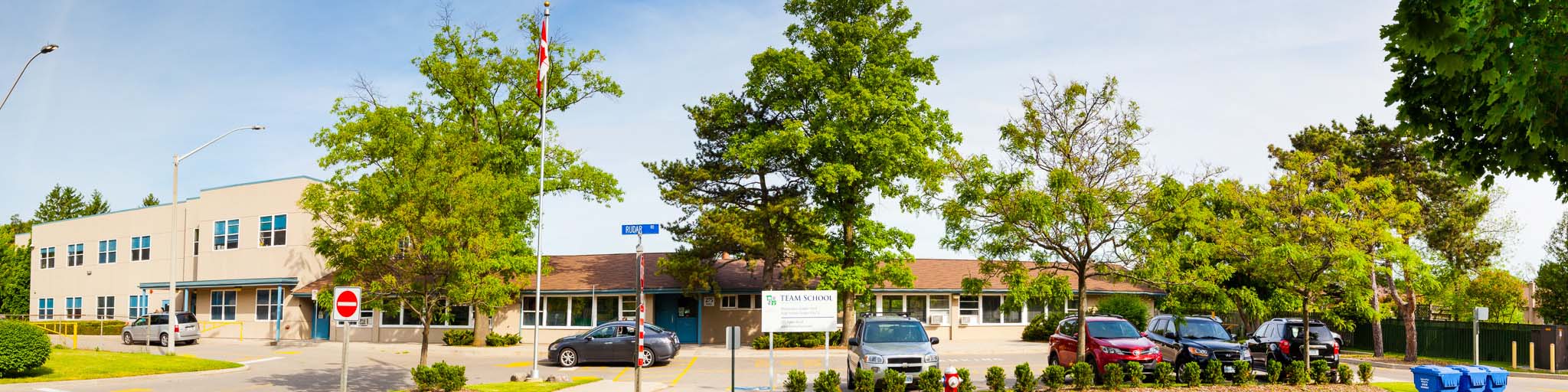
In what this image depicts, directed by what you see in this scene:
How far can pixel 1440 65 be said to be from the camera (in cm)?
740

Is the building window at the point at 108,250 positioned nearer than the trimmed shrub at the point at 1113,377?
No

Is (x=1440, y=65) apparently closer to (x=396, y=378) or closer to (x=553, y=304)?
(x=396, y=378)

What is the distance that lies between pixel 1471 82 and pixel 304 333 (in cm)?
4204

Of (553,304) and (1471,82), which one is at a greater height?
(1471,82)

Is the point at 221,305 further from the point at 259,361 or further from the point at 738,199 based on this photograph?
the point at 738,199

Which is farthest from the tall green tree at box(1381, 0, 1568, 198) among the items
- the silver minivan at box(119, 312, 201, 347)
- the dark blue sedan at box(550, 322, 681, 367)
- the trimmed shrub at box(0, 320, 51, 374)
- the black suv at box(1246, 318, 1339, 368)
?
the silver minivan at box(119, 312, 201, 347)

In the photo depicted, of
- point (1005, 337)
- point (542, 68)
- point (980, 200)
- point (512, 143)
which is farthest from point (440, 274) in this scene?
point (1005, 337)

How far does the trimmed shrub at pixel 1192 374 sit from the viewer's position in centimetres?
1997

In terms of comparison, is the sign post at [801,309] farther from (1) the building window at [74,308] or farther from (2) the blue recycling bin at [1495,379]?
(1) the building window at [74,308]

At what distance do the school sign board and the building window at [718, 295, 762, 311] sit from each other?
63.4 feet

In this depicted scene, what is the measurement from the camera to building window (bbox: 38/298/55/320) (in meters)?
53.7

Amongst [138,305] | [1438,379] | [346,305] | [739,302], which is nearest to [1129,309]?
[739,302]

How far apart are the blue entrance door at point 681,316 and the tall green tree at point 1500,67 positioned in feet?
109

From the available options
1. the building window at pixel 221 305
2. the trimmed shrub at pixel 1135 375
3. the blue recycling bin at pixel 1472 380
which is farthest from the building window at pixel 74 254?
the blue recycling bin at pixel 1472 380
